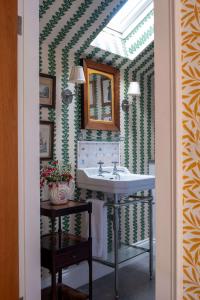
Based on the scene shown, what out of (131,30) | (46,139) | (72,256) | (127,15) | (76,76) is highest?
(127,15)

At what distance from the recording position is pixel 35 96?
1658 mm

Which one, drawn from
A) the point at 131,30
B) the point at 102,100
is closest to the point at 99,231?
the point at 102,100

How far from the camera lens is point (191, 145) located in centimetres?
88

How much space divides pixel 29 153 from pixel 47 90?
109 cm

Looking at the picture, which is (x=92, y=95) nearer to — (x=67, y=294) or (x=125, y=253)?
(x=125, y=253)

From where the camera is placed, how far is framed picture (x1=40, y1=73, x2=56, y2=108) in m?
2.52

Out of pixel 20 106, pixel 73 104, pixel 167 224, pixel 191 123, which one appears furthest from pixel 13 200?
pixel 73 104

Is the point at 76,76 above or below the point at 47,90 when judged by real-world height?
above

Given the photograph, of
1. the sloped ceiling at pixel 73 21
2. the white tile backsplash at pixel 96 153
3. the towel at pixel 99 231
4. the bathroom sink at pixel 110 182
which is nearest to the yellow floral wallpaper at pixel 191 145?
the bathroom sink at pixel 110 182

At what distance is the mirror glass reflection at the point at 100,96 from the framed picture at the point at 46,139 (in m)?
0.53

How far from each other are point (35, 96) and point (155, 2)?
35.1 inches

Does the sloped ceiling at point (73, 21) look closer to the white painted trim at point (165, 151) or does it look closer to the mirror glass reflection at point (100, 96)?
the mirror glass reflection at point (100, 96)

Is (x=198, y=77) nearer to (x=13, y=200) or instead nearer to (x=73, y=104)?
(x=13, y=200)

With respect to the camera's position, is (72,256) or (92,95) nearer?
(72,256)
